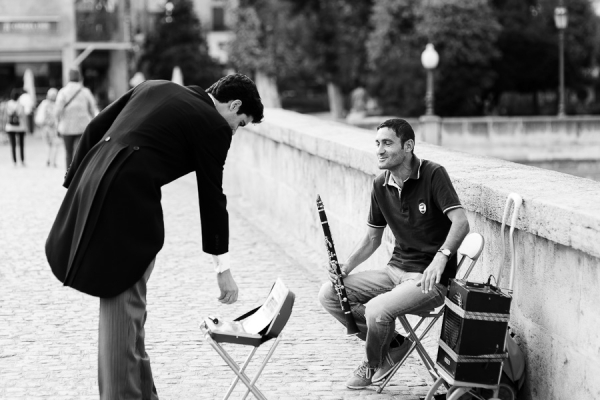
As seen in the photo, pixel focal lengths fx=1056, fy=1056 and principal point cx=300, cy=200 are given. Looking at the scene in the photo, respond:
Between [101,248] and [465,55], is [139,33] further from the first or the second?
[101,248]

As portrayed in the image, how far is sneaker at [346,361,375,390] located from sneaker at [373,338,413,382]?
4cm

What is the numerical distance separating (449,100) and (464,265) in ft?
124

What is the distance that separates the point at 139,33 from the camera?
67.8 meters

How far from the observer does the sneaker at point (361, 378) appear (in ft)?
18.1

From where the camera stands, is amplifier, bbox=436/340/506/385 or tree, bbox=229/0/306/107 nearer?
amplifier, bbox=436/340/506/385

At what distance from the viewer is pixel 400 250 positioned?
18.4ft

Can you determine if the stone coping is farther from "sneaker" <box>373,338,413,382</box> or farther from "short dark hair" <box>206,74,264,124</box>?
"short dark hair" <box>206,74,264,124</box>

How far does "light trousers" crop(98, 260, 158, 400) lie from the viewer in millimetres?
4355

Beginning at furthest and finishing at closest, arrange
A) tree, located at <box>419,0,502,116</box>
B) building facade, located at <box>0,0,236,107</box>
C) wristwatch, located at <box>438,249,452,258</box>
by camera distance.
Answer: building facade, located at <box>0,0,236,107</box>
tree, located at <box>419,0,502,116</box>
wristwatch, located at <box>438,249,452,258</box>

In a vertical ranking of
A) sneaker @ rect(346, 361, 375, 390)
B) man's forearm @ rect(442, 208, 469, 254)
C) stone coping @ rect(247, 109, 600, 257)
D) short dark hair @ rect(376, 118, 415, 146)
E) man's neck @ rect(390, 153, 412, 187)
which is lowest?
sneaker @ rect(346, 361, 375, 390)

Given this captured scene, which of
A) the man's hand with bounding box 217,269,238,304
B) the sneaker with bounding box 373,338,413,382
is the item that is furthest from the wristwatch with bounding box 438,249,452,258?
the man's hand with bounding box 217,269,238,304

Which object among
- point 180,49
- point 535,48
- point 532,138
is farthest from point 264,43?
point 532,138

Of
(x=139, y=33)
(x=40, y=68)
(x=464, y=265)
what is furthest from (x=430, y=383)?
(x=139, y=33)

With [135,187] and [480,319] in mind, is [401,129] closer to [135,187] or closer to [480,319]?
[480,319]
